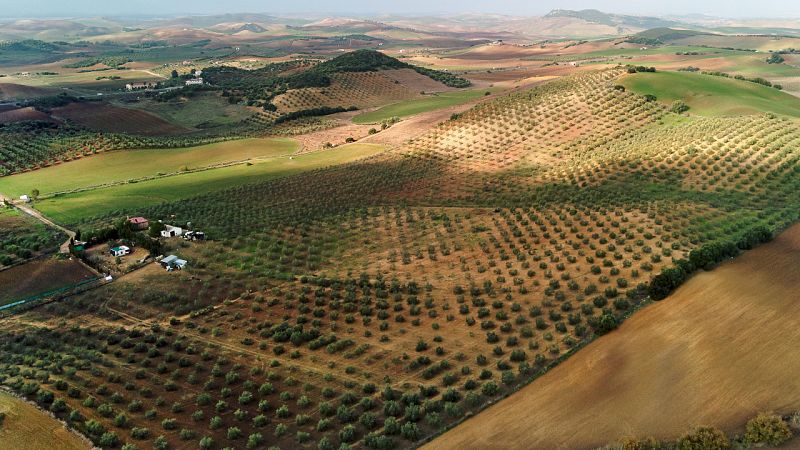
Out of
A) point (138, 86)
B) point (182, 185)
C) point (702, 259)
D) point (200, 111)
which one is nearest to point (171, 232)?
point (182, 185)

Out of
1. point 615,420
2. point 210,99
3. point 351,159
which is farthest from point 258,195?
point 210,99

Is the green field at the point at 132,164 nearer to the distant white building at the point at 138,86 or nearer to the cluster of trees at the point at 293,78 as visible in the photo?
the cluster of trees at the point at 293,78

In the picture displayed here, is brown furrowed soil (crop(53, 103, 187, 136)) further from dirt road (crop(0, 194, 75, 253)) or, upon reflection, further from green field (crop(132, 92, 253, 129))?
dirt road (crop(0, 194, 75, 253))

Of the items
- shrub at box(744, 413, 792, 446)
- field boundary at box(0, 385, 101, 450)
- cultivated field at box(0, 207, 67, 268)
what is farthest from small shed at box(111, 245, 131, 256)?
shrub at box(744, 413, 792, 446)

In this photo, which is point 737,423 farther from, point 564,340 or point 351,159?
point 351,159

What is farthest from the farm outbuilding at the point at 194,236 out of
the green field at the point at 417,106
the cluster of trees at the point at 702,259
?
the green field at the point at 417,106

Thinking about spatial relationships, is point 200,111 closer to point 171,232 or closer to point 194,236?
point 171,232
